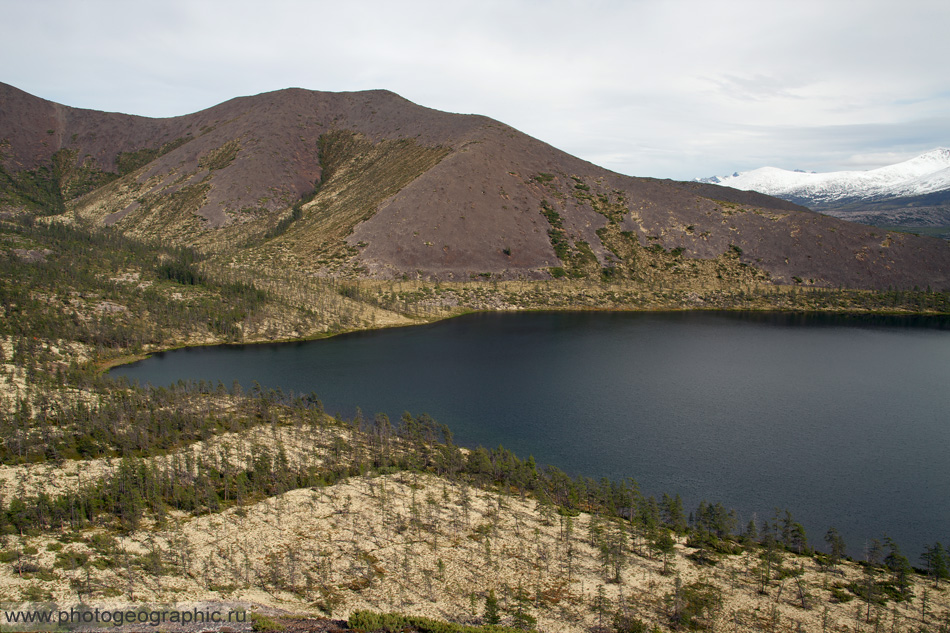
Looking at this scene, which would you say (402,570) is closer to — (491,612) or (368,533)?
(368,533)

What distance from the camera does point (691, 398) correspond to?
232ft

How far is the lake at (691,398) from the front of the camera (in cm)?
4691

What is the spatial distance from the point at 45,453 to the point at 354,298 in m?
89.4

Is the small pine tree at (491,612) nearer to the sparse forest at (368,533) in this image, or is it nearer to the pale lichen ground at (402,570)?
the sparse forest at (368,533)

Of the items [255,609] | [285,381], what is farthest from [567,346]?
[255,609]

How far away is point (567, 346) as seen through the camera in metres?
103

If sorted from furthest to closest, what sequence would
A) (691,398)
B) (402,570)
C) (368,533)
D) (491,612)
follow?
(691,398) < (368,533) < (402,570) < (491,612)

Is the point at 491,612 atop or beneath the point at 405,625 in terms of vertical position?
atop

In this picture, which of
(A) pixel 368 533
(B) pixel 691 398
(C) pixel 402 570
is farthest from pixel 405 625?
(B) pixel 691 398

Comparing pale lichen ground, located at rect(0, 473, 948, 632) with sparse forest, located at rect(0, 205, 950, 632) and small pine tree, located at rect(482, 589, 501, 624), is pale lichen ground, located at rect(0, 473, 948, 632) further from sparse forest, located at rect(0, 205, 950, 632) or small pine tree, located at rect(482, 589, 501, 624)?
small pine tree, located at rect(482, 589, 501, 624)

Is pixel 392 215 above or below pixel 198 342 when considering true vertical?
above

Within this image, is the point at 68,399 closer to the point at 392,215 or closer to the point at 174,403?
the point at 174,403

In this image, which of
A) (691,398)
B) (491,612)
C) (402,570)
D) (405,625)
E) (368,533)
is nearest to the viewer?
(405,625)

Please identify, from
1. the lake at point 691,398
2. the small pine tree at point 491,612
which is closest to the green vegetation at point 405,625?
the small pine tree at point 491,612
